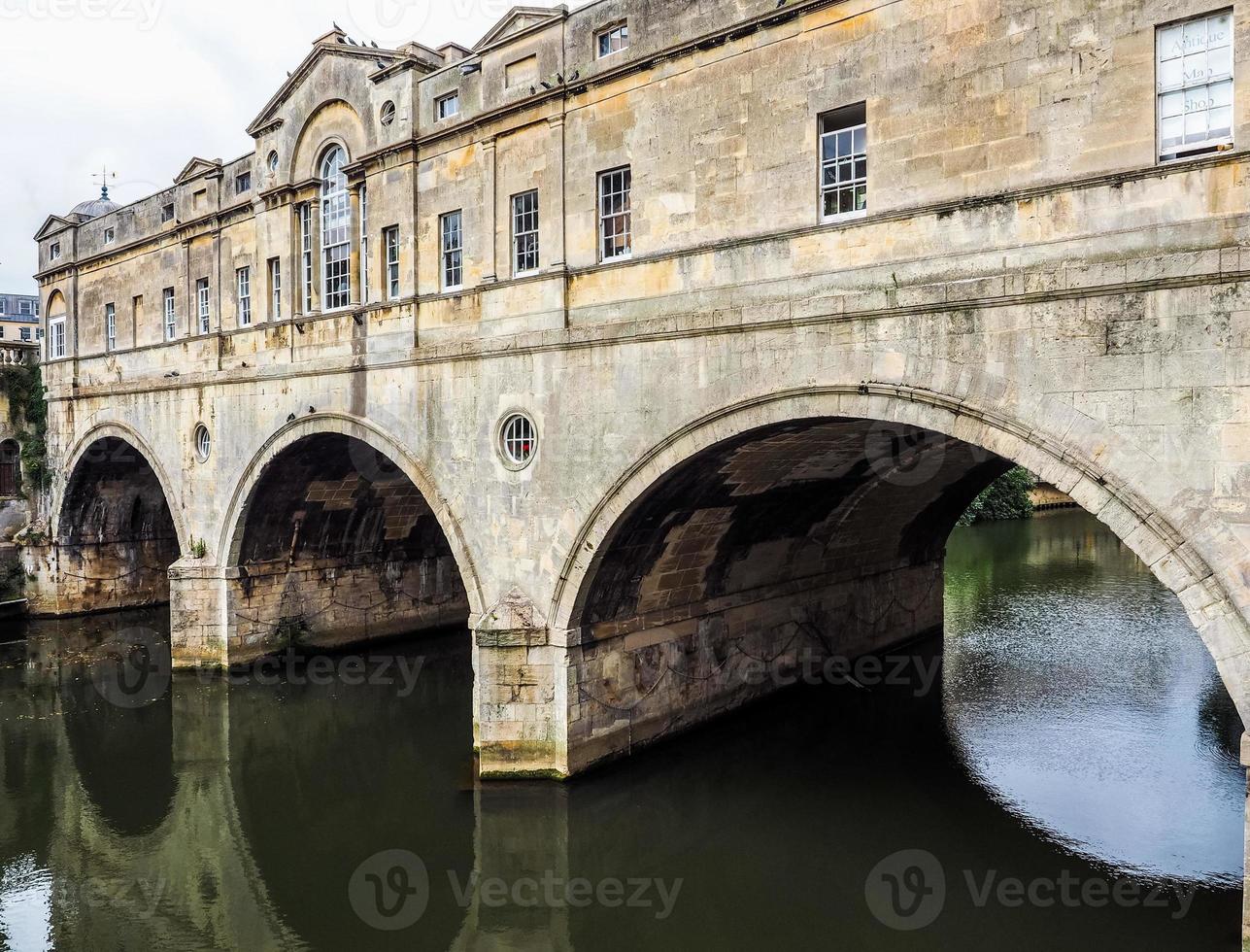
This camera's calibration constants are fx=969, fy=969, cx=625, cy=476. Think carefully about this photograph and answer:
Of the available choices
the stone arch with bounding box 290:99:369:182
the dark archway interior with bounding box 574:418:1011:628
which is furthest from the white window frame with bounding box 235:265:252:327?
the dark archway interior with bounding box 574:418:1011:628

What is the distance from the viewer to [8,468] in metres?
23.0

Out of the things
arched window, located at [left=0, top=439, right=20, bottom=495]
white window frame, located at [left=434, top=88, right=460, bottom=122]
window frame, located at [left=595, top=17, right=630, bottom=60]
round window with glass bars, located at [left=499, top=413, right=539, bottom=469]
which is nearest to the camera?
window frame, located at [left=595, top=17, right=630, bottom=60]

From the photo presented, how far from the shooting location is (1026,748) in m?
12.8

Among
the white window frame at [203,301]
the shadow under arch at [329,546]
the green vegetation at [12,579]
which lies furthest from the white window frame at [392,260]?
the green vegetation at [12,579]

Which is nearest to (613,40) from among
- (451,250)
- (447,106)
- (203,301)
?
(447,106)

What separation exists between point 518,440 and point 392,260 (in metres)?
3.98

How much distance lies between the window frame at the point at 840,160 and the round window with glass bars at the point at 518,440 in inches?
168

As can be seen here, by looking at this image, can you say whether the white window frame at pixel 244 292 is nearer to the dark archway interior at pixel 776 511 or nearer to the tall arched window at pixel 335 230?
the tall arched window at pixel 335 230

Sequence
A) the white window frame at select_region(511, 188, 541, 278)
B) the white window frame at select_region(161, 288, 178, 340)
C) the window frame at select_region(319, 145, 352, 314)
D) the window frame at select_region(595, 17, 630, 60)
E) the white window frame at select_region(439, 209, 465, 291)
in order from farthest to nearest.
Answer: the white window frame at select_region(161, 288, 178, 340) → the window frame at select_region(319, 145, 352, 314) → the white window frame at select_region(439, 209, 465, 291) → the white window frame at select_region(511, 188, 541, 278) → the window frame at select_region(595, 17, 630, 60)

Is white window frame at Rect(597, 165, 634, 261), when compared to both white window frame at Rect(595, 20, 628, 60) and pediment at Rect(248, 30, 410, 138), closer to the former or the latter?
white window frame at Rect(595, 20, 628, 60)

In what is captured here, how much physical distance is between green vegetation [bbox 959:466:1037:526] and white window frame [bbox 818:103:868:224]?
103 ft

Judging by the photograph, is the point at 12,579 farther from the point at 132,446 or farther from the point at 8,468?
the point at 132,446

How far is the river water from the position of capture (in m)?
8.91

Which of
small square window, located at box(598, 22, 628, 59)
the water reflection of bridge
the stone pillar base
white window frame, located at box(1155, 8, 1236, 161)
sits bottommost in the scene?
the water reflection of bridge
